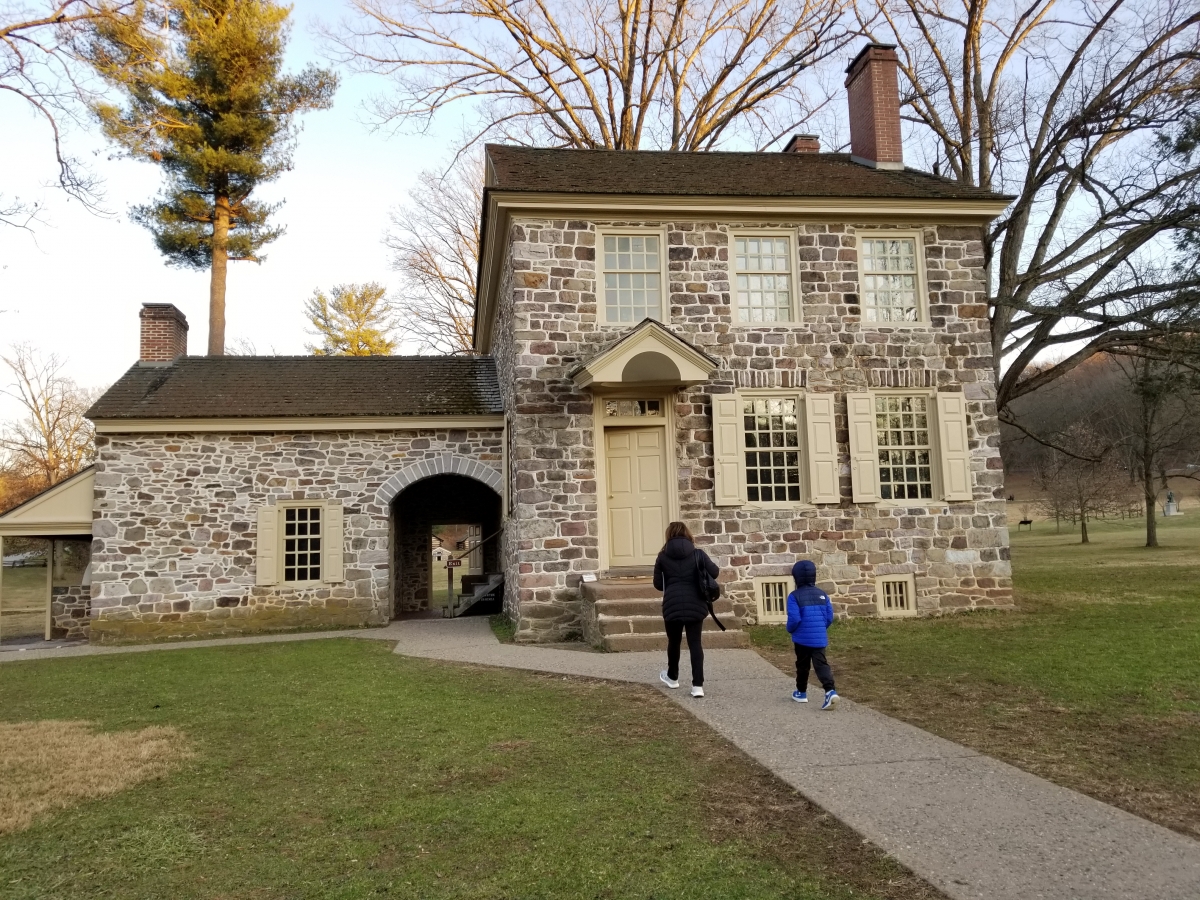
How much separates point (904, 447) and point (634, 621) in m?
5.32

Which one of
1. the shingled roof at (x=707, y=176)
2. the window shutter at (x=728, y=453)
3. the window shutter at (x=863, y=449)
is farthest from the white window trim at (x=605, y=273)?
the window shutter at (x=863, y=449)

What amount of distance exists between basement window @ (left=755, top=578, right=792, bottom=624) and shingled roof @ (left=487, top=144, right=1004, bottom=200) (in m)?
5.79

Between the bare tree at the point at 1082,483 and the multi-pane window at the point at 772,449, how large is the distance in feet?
73.6

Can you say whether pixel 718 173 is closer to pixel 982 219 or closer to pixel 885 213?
pixel 885 213

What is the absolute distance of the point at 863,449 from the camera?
1235 centimetres

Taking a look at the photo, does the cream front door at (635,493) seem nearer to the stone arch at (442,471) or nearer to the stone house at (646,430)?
the stone house at (646,430)

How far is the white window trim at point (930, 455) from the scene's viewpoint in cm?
1241

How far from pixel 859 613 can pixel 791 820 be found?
8.24 meters

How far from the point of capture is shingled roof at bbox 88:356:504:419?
13852mm

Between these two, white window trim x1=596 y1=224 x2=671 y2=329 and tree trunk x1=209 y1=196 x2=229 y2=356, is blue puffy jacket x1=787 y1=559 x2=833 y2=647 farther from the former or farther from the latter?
tree trunk x1=209 y1=196 x2=229 y2=356

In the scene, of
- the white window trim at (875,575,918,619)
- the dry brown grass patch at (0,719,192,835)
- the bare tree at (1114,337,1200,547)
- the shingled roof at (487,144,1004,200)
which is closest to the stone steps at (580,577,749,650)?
the white window trim at (875,575,918,619)

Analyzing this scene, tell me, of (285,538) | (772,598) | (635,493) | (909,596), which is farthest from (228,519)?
(909,596)

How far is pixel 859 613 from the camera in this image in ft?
40.0

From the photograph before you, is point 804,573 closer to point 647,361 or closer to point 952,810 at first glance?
point 952,810
